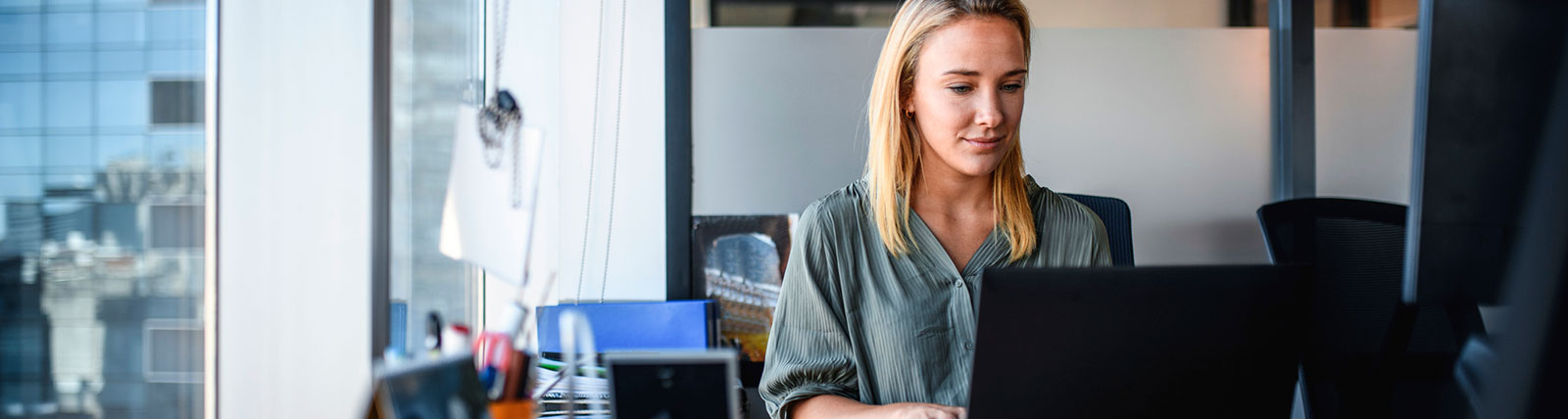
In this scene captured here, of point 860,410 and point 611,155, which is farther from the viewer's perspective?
point 611,155

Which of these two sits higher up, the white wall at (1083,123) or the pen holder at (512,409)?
the white wall at (1083,123)

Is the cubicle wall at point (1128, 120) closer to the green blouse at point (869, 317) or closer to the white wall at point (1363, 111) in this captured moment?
the white wall at point (1363, 111)

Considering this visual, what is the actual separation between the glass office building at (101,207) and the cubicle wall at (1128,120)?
4.58ft

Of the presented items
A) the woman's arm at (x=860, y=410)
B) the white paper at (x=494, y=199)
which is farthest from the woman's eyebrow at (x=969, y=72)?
the white paper at (x=494, y=199)

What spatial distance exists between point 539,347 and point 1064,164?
58.2 inches

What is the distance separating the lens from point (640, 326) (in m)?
1.68

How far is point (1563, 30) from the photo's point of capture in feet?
1.69

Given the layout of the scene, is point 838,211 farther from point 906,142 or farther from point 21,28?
point 21,28

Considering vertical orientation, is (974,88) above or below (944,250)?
above

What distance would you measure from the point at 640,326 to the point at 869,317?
0.60m

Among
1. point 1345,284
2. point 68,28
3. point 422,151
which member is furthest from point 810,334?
point 1345,284

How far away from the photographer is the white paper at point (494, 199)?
822mm

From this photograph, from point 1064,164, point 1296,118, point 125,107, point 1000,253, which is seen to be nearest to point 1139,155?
point 1064,164

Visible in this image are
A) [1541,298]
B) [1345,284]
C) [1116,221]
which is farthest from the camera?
[1345,284]
